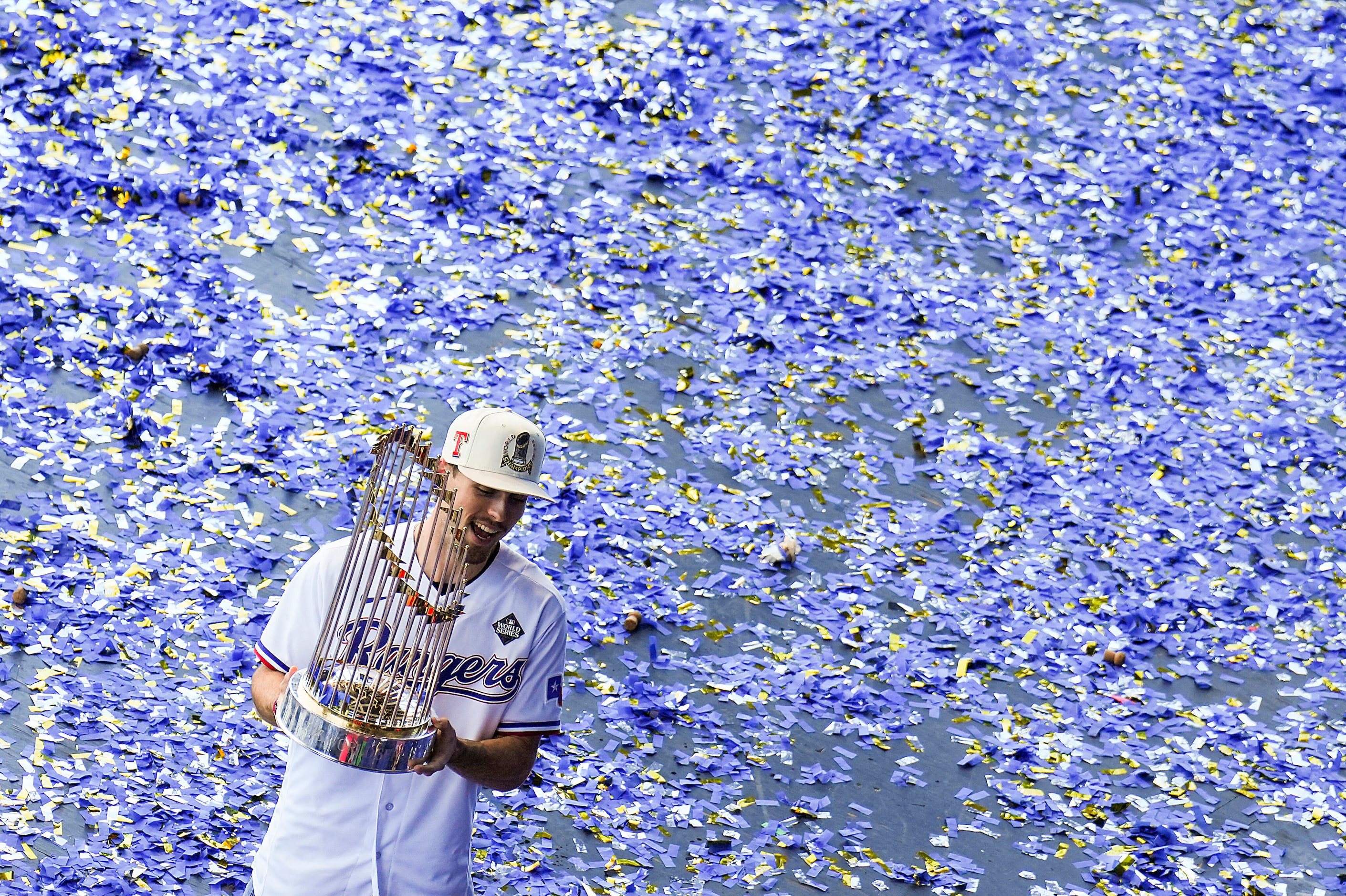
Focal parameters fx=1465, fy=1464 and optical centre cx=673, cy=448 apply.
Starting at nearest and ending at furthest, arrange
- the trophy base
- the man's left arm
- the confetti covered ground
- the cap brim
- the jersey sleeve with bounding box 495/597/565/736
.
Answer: the trophy base, the man's left arm, the cap brim, the jersey sleeve with bounding box 495/597/565/736, the confetti covered ground

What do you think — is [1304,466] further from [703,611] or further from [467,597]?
[467,597]

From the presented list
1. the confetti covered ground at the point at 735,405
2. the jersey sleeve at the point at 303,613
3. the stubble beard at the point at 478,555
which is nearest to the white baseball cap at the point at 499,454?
the stubble beard at the point at 478,555

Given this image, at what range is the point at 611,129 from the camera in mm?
8133

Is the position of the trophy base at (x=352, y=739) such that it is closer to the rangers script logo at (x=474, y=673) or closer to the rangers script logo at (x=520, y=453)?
the rangers script logo at (x=474, y=673)

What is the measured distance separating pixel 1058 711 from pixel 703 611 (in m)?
1.40

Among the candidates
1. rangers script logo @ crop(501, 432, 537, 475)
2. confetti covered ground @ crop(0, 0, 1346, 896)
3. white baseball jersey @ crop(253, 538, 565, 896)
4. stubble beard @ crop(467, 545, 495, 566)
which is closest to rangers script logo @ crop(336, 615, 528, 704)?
white baseball jersey @ crop(253, 538, 565, 896)

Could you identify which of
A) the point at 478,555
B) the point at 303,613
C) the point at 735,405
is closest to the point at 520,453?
the point at 478,555

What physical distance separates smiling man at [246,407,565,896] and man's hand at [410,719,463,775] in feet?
0.08

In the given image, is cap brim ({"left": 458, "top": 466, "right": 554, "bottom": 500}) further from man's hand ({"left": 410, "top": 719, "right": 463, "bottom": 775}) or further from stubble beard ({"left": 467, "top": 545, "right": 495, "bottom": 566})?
man's hand ({"left": 410, "top": 719, "right": 463, "bottom": 775})

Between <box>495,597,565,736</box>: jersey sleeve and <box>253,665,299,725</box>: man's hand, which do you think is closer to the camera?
<box>253,665,299,725</box>: man's hand

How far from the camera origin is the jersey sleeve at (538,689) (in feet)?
11.1

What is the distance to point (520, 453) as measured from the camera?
326 centimetres

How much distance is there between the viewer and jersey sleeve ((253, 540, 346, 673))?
327 centimetres

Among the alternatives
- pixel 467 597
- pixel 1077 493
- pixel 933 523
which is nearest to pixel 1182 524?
pixel 1077 493
